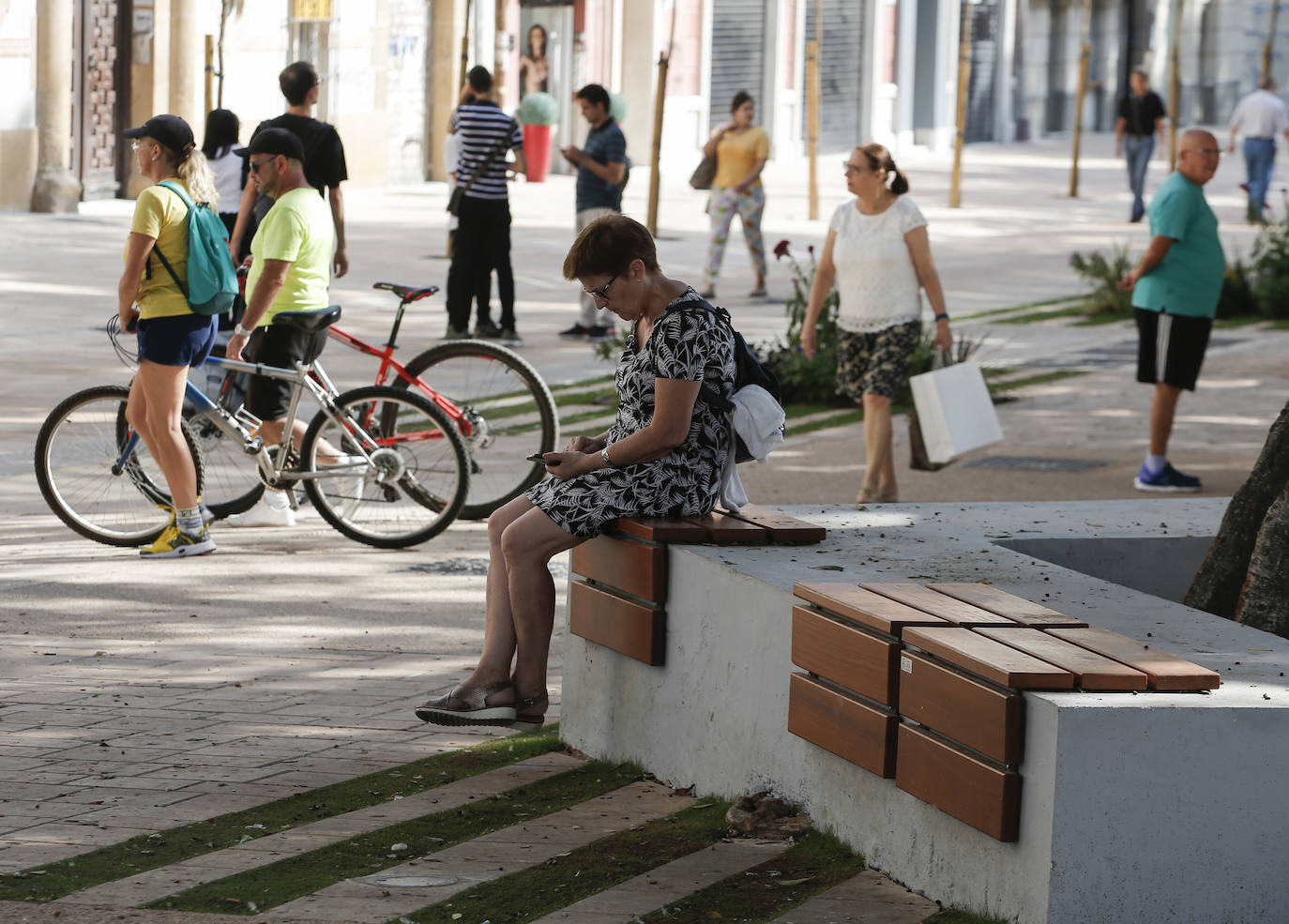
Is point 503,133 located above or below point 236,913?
above

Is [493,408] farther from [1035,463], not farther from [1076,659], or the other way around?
[1076,659]

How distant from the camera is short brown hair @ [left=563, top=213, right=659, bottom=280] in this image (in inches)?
209

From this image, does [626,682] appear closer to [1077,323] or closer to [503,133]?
[503,133]

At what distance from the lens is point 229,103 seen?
2486cm

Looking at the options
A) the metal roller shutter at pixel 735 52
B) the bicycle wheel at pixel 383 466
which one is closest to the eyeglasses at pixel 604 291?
the bicycle wheel at pixel 383 466

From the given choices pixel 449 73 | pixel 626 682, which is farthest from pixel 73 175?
pixel 626 682

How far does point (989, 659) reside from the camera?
397 centimetres

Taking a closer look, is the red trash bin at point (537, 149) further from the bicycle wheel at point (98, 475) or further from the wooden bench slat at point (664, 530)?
the wooden bench slat at point (664, 530)

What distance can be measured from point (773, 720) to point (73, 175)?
2047cm

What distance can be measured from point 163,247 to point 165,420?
0.68 m

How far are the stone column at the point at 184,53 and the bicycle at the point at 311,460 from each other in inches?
645

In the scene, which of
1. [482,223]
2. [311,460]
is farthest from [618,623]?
[482,223]

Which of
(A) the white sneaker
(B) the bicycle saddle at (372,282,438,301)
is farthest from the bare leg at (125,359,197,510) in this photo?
(B) the bicycle saddle at (372,282,438,301)

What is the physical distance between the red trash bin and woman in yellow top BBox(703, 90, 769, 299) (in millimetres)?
13239
